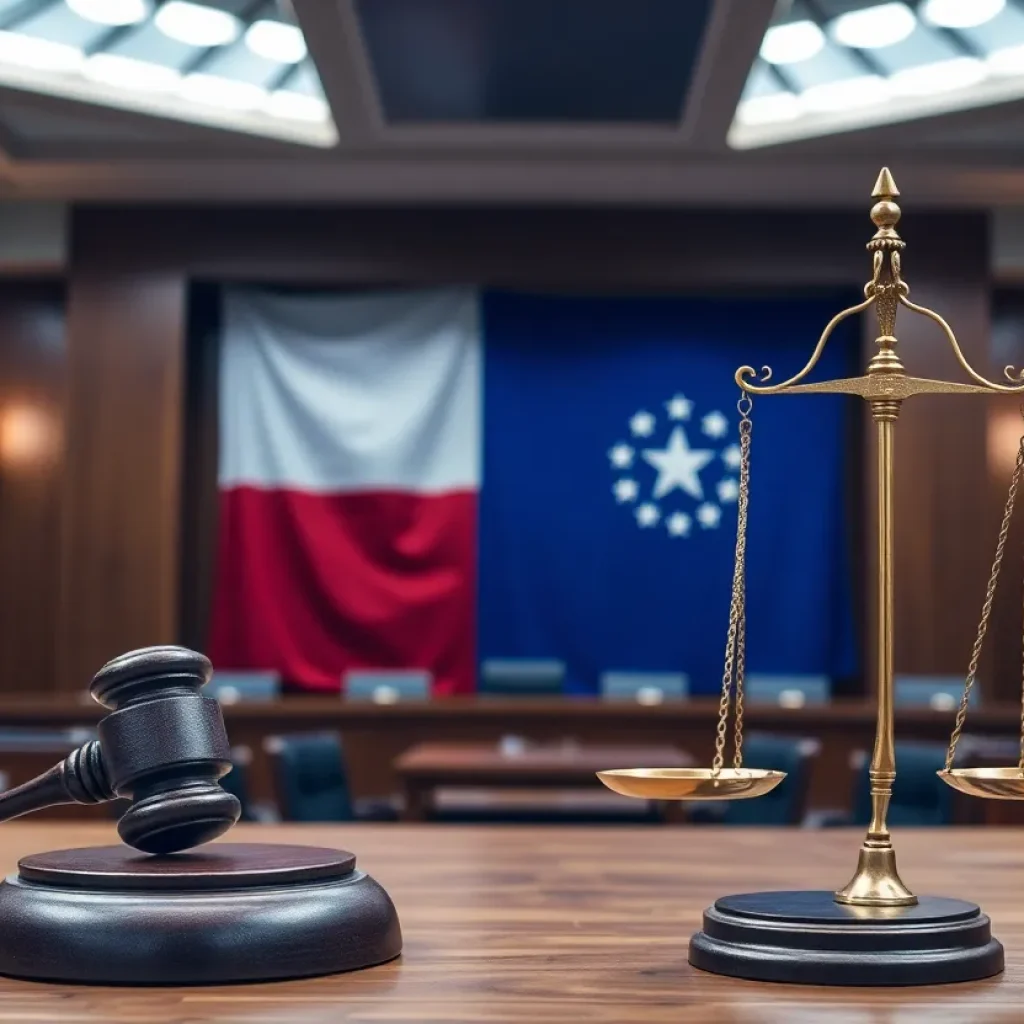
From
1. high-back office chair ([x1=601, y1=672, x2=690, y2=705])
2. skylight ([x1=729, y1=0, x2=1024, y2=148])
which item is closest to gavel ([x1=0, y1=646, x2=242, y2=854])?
skylight ([x1=729, y1=0, x2=1024, y2=148])

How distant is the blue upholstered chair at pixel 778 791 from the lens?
5078 millimetres

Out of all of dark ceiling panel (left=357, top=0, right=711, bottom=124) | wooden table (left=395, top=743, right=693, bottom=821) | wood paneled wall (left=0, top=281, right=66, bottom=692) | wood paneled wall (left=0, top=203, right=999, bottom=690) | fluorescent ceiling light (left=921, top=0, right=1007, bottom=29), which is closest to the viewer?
wooden table (left=395, top=743, right=693, bottom=821)

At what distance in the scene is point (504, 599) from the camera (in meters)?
9.46

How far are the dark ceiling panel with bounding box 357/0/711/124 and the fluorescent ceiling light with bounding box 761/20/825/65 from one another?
455 mm

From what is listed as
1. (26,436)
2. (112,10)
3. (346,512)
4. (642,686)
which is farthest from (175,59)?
(642,686)

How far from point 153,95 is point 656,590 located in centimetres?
391

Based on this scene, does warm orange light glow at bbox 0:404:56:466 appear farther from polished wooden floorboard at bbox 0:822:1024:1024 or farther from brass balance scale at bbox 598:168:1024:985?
brass balance scale at bbox 598:168:1024:985

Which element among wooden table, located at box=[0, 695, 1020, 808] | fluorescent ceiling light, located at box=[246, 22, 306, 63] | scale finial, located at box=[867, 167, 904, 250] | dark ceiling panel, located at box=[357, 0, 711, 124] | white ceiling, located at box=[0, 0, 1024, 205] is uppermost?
fluorescent ceiling light, located at box=[246, 22, 306, 63]

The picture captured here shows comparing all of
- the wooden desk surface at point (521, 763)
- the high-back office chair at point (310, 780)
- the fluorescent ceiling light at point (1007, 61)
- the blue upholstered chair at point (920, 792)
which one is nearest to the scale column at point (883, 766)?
the blue upholstered chair at point (920, 792)

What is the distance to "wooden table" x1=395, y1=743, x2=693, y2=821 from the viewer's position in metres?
5.52

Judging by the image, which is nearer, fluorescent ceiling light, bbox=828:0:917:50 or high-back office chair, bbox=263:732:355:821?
high-back office chair, bbox=263:732:355:821

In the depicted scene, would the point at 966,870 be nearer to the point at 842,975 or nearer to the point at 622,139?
the point at 842,975

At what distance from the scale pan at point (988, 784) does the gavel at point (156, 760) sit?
1.66 feet

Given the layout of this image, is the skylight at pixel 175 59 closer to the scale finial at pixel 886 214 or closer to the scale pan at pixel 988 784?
the scale finial at pixel 886 214
